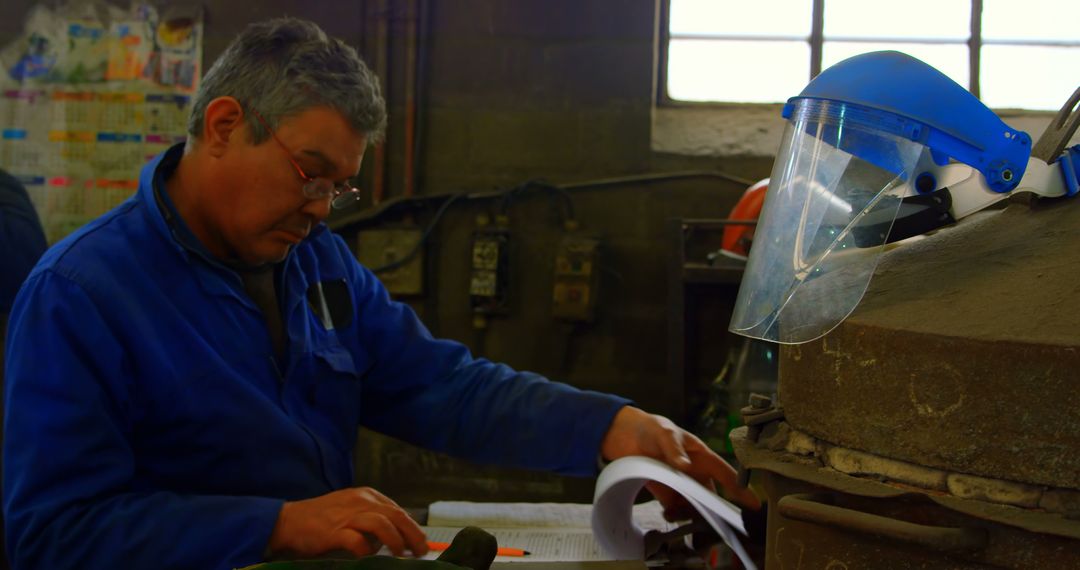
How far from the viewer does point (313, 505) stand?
1.16 meters

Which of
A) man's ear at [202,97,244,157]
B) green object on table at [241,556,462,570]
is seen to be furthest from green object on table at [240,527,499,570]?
man's ear at [202,97,244,157]

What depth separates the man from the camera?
114 centimetres

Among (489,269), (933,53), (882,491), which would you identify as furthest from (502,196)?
(882,491)

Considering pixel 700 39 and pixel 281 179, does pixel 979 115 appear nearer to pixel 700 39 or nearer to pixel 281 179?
pixel 281 179

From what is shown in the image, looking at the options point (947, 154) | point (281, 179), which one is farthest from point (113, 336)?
point (947, 154)

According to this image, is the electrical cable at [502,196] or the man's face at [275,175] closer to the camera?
the man's face at [275,175]

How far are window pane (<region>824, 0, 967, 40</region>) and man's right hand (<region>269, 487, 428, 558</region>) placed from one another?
2843 millimetres

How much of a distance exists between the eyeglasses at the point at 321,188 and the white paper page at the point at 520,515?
583 millimetres

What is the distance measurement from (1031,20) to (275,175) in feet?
10.1

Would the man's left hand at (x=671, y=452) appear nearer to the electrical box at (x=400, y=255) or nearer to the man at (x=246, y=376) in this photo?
the man at (x=246, y=376)

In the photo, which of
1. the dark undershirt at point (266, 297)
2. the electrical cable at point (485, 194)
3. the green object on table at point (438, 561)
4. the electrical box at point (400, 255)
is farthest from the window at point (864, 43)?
the green object on table at point (438, 561)

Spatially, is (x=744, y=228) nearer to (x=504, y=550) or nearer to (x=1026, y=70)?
(x=1026, y=70)

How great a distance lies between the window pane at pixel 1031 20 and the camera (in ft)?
11.2

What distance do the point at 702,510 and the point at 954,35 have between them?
2812mm
